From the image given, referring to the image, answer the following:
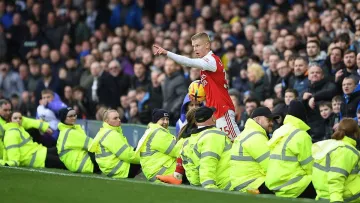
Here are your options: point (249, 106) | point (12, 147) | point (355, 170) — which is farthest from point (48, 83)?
point (355, 170)

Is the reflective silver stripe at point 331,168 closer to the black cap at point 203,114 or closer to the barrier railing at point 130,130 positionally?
the black cap at point 203,114

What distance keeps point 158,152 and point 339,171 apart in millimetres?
3759

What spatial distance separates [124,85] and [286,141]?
944cm

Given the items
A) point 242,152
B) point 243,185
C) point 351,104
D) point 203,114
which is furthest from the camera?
point 351,104

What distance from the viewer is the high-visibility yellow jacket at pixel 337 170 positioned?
465 inches

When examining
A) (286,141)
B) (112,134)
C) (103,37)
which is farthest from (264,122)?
(103,37)

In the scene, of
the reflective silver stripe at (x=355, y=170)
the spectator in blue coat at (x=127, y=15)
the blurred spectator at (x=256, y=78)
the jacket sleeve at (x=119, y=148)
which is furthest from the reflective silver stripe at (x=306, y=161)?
the spectator in blue coat at (x=127, y=15)

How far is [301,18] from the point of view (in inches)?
815

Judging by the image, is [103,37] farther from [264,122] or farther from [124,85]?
[264,122]

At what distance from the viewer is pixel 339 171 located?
1184cm

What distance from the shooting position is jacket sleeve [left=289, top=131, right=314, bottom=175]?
12.4 metres

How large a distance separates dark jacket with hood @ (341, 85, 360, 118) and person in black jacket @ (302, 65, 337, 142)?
57cm

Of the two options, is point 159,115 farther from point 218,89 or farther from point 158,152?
point 218,89

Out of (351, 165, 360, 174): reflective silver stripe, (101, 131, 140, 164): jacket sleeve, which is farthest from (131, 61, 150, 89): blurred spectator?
(351, 165, 360, 174): reflective silver stripe
